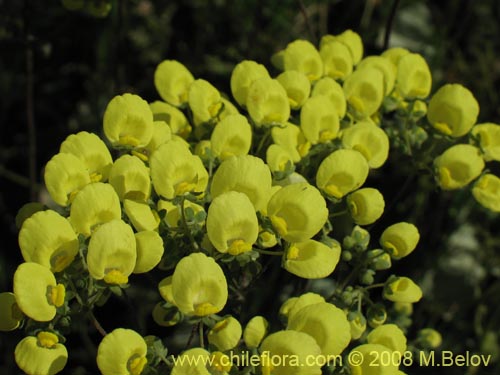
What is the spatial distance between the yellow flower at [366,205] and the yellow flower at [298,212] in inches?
6.0

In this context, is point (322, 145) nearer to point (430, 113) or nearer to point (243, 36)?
point (430, 113)

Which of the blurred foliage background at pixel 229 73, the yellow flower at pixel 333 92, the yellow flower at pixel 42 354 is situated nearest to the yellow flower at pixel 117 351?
the yellow flower at pixel 42 354

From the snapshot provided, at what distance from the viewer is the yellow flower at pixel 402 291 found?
1289mm

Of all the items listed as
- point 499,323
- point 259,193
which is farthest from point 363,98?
point 499,323

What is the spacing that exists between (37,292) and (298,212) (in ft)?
1.33

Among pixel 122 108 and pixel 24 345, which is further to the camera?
pixel 122 108

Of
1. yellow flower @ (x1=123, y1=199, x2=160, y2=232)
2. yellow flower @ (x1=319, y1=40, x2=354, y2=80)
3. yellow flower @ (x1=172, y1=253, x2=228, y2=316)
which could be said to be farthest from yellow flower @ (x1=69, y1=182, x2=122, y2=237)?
yellow flower @ (x1=319, y1=40, x2=354, y2=80)

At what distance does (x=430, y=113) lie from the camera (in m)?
1.49

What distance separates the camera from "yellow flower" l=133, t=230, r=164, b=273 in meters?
1.12

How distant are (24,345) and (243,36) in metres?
1.67

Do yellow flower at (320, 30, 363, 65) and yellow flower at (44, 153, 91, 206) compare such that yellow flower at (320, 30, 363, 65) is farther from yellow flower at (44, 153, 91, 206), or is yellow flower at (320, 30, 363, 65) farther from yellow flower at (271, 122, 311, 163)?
yellow flower at (44, 153, 91, 206)

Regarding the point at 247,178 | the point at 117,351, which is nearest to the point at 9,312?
the point at 117,351

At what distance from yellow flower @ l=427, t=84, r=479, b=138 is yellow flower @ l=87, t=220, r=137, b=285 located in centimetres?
70

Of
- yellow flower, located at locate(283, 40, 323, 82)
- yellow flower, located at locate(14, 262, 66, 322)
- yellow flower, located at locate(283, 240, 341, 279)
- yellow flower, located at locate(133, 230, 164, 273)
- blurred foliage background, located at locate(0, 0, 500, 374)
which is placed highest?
yellow flower, located at locate(283, 40, 323, 82)
